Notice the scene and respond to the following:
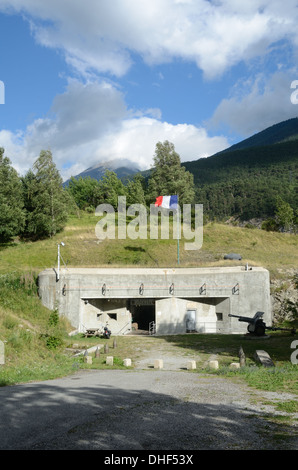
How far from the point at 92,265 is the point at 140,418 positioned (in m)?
28.9

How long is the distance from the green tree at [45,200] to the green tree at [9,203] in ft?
4.93

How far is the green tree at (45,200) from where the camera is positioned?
4838 cm

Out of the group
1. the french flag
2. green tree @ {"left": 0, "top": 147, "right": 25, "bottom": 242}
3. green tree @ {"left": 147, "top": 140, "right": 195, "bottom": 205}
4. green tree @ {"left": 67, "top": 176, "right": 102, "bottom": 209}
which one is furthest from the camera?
green tree @ {"left": 67, "top": 176, "right": 102, "bottom": 209}

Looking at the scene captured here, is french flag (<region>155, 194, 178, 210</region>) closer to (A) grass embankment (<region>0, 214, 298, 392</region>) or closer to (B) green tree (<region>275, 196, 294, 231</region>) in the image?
(A) grass embankment (<region>0, 214, 298, 392</region>)

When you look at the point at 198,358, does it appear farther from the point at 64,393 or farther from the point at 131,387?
the point at 64,393

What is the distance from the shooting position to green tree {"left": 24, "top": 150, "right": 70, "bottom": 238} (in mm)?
48375

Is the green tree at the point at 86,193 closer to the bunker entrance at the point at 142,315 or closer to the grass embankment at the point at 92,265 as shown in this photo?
the grass embankment at the point at 92,265

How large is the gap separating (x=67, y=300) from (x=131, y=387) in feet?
63.1

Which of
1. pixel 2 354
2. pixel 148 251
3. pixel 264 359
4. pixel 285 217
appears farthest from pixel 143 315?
pixel 285 217

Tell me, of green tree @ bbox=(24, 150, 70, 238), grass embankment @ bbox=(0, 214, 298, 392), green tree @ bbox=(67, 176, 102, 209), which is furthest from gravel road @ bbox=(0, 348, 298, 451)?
green tree @ bbox=(67, 176, 102, 209)

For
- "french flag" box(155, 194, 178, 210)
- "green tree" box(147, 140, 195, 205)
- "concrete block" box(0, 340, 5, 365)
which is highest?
"green tree" box(147, 140, 195, 205)

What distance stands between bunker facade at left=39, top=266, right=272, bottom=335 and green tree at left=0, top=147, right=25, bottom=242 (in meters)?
17.7

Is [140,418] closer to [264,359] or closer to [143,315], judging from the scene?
[264,359]

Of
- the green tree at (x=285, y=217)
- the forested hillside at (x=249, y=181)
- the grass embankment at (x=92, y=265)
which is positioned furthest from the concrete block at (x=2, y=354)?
the forested hillside at (x=249, y=181)
